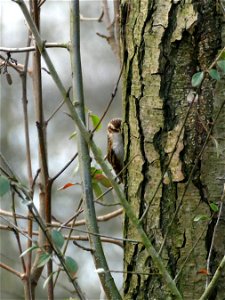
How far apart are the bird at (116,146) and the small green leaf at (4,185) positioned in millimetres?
633

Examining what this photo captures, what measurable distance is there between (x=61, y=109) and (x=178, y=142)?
19.7 feet

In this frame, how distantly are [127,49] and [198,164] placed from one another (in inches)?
13.8

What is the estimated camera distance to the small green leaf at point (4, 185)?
117 centimetres

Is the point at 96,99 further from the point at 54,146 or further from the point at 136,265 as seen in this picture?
the point at 136,265

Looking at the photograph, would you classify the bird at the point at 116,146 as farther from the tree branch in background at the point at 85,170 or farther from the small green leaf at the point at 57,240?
the small green leaf at the point at 57,240

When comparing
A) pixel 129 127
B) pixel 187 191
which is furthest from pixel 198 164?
pixel 129 127

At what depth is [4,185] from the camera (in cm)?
118

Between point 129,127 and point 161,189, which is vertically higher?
point 129,127

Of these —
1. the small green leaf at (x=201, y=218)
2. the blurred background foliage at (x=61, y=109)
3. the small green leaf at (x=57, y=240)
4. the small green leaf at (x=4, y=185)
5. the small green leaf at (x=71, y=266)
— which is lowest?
the blurred background foliage at (x=61, y=109)

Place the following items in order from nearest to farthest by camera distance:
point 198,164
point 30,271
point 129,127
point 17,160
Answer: point 198,164 → point 129,127 → point 30,271 → point 17,160

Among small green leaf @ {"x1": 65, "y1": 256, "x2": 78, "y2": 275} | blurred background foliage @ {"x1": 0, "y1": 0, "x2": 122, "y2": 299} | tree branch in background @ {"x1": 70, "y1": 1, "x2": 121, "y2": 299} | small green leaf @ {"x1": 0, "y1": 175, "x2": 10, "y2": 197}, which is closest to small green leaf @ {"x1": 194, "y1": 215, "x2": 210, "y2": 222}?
tree branch in background @ {"x1": 70, "y1": 1, "x2": 121, "y2": 299}

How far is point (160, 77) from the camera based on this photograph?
163 cm

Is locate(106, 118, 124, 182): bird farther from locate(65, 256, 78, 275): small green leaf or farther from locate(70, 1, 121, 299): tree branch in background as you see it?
locate(65, 256, 78, 275): small green leaf

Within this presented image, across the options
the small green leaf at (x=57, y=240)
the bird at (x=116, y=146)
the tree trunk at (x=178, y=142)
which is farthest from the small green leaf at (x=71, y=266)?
the bird at (x=116, y=146)
